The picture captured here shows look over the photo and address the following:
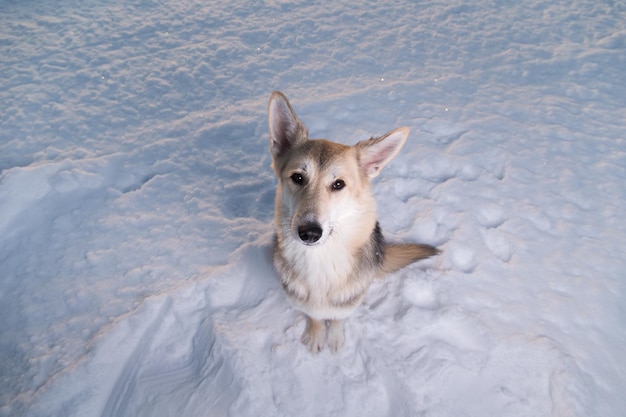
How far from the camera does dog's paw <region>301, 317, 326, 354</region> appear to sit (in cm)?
276

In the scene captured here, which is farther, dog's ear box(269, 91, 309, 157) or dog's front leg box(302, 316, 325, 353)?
dog's front leg box(302, 316, 325, 353)

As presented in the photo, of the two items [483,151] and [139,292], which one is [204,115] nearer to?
[139,292]

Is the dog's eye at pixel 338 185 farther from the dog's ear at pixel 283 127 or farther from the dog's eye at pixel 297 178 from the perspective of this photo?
the dog's ear at pixel 283 127

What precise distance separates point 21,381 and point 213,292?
140 cm

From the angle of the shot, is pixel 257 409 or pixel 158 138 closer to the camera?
pixel 257 409

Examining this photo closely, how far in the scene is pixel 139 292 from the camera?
3.06 meters

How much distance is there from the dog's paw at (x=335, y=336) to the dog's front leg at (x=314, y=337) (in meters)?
0.07

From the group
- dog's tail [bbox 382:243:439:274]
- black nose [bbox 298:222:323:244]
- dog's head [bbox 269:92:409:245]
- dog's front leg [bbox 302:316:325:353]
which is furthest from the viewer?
dog's tail [bbox 382:243:439:274]

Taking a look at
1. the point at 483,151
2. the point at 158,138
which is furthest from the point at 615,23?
the point at 158,138

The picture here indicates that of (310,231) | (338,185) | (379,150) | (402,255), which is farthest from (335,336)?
(379,150)

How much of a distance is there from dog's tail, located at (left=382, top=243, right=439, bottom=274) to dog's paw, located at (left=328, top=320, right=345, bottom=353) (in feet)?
2.00

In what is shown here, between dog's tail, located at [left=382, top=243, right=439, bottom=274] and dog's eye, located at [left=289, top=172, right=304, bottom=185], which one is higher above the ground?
dog's eye, located at [left=289, top=172, right=304, bottom=185]

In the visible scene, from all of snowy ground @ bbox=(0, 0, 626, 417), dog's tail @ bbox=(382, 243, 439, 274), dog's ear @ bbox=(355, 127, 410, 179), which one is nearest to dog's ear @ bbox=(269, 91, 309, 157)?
dog's ear @ bbox=(355, 127, 410, 179)

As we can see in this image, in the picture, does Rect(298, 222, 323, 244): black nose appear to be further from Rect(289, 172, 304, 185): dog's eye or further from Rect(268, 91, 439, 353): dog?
Rect(289, 172, 304, 185): dog's eye
